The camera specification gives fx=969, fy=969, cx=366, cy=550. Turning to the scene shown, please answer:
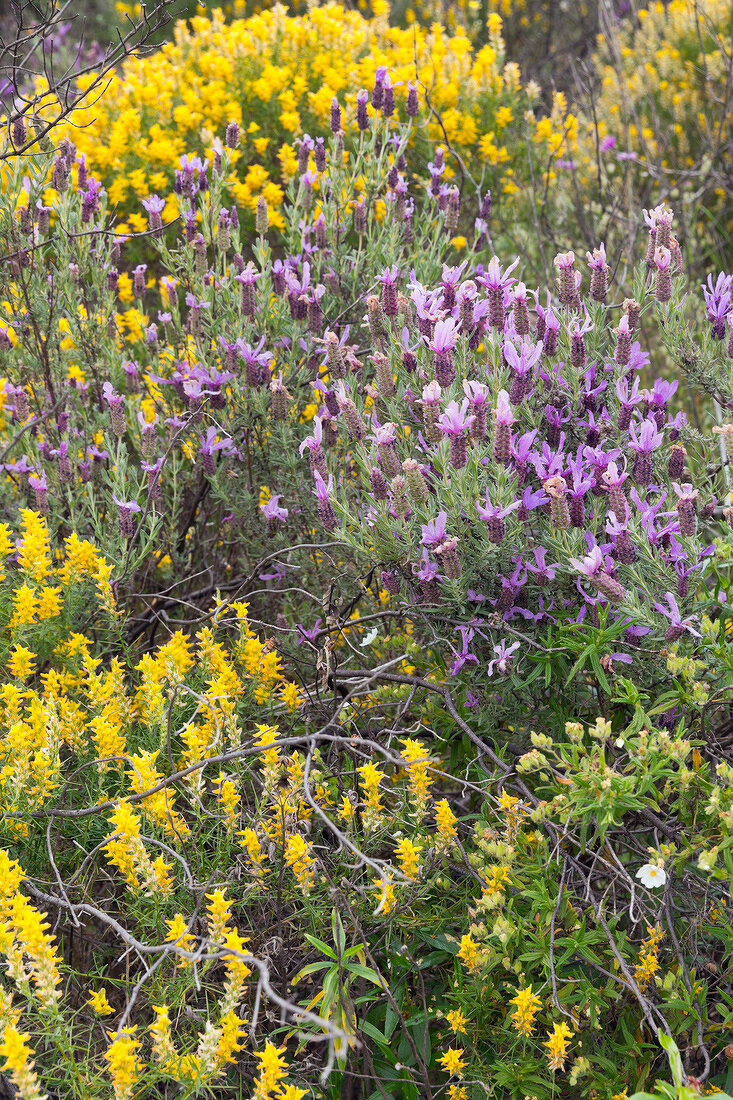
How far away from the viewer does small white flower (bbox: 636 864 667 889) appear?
1572mm

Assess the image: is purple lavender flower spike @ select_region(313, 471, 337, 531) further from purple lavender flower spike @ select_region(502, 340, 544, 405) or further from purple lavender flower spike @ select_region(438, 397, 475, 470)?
purple lavender flower spike @ select_region(502, 340, 544, 405)

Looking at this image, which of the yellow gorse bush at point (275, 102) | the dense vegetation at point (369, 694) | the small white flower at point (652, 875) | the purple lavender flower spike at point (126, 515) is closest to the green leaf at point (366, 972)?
the dense vegetation at point (369, 694)

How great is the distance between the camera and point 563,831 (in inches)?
68.1

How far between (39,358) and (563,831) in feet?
7.27

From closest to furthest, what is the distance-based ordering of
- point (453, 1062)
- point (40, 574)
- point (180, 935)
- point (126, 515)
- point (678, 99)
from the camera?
point (180, 935), point (453, 1062), point (40, 574), point (126, 515), point (678, 99)

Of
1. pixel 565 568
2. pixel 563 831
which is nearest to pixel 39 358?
pixel 565 568

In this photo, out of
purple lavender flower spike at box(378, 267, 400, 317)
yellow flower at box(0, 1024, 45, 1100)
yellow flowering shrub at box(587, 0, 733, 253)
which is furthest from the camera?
yellow flowering shrub at box(587, 0, 733, 253)

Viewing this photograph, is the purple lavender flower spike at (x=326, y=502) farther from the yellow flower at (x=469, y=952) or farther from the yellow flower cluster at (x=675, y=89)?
the yellow flower cluster at (x=675, y=89)

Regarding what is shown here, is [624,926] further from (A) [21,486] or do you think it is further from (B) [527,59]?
(B) [527,59]

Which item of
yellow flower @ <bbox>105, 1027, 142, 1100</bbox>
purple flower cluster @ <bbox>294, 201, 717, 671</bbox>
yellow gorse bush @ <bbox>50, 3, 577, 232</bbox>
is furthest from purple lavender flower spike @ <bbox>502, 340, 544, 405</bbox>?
yellow gorse bush @ <bbox>50, 3, 577, 232</bbox>

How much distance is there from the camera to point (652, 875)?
164 centimetres

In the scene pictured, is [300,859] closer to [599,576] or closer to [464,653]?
[464,653]

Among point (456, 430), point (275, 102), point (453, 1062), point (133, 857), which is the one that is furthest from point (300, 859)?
point (275, 102)

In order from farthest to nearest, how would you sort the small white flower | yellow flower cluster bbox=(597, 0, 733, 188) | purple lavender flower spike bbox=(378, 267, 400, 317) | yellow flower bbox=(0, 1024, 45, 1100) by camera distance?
yellow flower cluster bbox=(597, 0, 733, 188) → purple lavender flower spike bbox=(378, 267, 400, 317) → the small white flower → yellow flower bbox=(0, 1024, 45, 1100)
